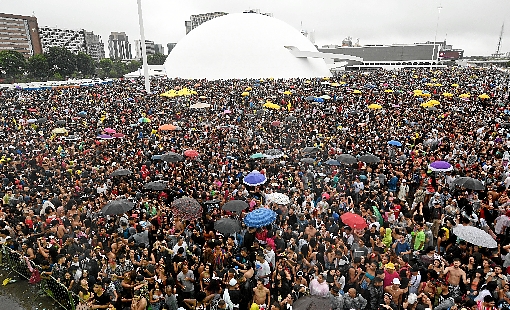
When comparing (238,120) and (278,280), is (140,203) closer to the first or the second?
(278,280)

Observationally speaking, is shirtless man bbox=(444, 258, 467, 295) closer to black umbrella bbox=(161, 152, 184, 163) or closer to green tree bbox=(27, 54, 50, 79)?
black umbrella bbox=(161, 152, 184, 163)

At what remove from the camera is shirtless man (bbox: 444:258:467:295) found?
19.5 ft

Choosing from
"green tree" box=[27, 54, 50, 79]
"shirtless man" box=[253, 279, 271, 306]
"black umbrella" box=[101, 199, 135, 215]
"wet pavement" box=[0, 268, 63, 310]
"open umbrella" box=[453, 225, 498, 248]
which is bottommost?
"wet pavement" box=[0, 268, 63, 310]

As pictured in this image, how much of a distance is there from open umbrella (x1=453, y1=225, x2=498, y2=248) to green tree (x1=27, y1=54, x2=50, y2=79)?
65.4 m

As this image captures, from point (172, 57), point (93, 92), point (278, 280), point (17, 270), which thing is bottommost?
point (17, 270)

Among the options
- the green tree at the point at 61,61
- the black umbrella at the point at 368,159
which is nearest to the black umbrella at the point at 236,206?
the black umbrella at the point at 368,159

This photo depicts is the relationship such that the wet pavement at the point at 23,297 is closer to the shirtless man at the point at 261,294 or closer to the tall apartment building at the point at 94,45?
the shirtless man at the point at 261,294

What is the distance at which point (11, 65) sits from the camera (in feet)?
180

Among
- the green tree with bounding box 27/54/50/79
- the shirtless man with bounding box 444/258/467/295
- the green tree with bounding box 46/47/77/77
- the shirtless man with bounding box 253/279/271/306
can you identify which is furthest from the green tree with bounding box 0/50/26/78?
the shirtless man with bounding box 444/258/467/295

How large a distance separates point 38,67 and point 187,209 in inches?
2436

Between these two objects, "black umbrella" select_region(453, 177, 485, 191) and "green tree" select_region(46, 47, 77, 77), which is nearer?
"black umbrella" select_region(453, 177, 485, 191)

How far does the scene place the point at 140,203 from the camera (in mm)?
9883

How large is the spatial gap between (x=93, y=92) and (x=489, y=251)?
30.2 meters

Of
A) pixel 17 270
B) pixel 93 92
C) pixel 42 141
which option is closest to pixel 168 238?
pixel 17 270
